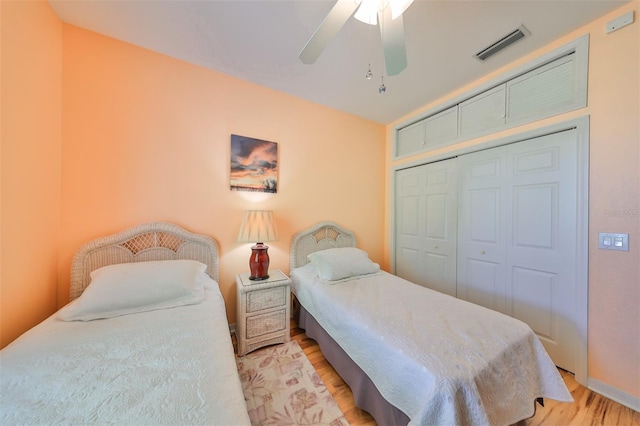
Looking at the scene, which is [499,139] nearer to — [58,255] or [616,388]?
[616,388]

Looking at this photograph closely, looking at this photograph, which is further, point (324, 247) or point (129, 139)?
point (324, 247)

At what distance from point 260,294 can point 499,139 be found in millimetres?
2555

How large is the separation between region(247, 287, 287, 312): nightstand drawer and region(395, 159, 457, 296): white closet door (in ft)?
5.61

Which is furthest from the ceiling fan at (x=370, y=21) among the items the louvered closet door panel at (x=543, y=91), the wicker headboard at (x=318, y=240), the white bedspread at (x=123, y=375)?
the wicker headboard at (x=318, y=240)

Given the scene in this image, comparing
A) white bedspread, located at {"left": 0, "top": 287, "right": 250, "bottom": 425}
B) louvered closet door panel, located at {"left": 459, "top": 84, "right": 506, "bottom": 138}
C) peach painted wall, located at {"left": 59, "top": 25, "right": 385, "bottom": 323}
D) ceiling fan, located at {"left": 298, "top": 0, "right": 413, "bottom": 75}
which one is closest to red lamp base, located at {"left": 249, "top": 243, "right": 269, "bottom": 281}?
peach painted wall, located at {"left": 59, "top": 25, "right": 385, "bottom": 323}

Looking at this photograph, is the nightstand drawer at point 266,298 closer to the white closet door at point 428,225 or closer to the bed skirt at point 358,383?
the bed skirt at point 358,383

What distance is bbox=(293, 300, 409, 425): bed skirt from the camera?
1108 mm

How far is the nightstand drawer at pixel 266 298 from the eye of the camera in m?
1.82

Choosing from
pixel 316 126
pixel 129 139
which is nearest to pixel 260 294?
pixel 129 139

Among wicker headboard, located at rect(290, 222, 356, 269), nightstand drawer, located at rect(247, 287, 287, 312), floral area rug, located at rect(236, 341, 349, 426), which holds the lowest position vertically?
floral area rug, located at rect(236, 341, 349, 426)

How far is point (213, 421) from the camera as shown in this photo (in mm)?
648

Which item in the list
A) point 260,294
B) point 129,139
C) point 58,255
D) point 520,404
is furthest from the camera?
point 260,294

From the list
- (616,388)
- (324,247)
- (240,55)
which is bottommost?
(616,388)

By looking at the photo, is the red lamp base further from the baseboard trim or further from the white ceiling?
the baseboard trim
